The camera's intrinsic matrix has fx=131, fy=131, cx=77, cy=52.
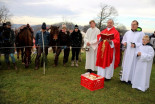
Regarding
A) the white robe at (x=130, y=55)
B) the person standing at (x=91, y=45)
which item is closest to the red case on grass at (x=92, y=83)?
the white robe at (x=130, y=55)

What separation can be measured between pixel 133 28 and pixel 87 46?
Result: 221cm

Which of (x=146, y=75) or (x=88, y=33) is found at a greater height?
(x=88, y=33)

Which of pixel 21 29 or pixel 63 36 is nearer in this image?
pixel 21 29

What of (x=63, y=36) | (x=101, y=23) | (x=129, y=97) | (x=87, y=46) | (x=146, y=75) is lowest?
(x=129, y=97)

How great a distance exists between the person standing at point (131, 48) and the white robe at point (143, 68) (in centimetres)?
23

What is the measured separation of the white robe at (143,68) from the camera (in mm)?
4383

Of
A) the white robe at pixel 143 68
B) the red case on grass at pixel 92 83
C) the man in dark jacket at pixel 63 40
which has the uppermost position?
the man in dark jacket at pixel 63 40

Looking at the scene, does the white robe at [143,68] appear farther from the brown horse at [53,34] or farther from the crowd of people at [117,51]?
the brown horse at [53,34]

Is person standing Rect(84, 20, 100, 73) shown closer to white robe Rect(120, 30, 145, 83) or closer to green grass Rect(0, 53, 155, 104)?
green grass Rect(0, 53, 155, 104)

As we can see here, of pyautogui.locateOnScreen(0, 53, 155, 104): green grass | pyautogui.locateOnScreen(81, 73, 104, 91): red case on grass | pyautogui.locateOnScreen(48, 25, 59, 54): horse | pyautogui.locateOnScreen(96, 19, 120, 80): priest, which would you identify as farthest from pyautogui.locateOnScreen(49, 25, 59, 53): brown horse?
pyautogui.locateOnScreen(81, 73, 104, 91): red case on grass

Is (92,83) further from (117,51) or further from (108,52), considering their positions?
(117,51)

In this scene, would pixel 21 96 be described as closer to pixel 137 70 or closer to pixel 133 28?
pixel 137 70

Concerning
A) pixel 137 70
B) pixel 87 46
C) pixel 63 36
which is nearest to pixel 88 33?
pixel 87 46

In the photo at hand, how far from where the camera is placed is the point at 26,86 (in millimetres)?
4457
